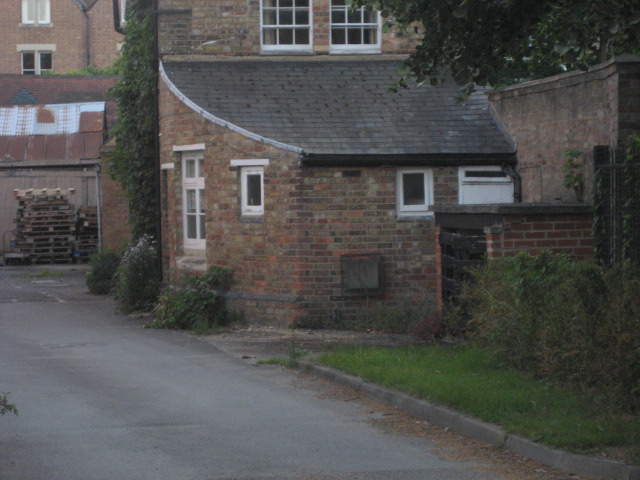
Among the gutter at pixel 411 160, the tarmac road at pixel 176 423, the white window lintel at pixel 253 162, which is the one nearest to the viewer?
the tarmac road at pixel 176 423

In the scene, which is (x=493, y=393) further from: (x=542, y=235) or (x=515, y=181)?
(x=515, y=181)

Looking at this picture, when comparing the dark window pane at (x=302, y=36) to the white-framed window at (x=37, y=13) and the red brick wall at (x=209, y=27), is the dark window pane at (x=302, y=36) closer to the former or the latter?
the red brick wall at (x=209, y=27)

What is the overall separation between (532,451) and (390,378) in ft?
10.1

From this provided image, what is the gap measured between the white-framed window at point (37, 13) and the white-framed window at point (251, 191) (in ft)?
141

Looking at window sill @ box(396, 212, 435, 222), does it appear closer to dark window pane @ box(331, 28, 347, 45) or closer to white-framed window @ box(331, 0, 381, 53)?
white-framed window @ box(331, 0, 381, 53)

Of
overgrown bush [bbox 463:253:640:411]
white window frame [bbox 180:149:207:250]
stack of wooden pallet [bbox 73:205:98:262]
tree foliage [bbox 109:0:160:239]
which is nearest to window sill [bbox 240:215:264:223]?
white window frame [bbox 180:149:207:250]

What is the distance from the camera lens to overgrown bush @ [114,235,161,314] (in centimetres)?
1938

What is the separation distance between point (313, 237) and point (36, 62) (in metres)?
44.0

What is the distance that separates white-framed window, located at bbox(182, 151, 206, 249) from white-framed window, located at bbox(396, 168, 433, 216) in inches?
145

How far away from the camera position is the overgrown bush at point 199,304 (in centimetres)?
1698

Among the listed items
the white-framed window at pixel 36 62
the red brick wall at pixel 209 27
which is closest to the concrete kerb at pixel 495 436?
the red brick wall at pixel 209 27

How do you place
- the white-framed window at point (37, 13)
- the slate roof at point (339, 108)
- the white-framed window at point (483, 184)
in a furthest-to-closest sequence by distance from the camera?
the white-framed window at point (37, 13)
the white-framed window at point (483, 184)
the slate roof at point (339, 108)

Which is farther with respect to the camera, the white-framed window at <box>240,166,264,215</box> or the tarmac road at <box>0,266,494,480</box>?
the white-framed window at <box>240,166,264,215</box>

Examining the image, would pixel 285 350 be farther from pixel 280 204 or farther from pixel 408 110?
pixel 408 110
